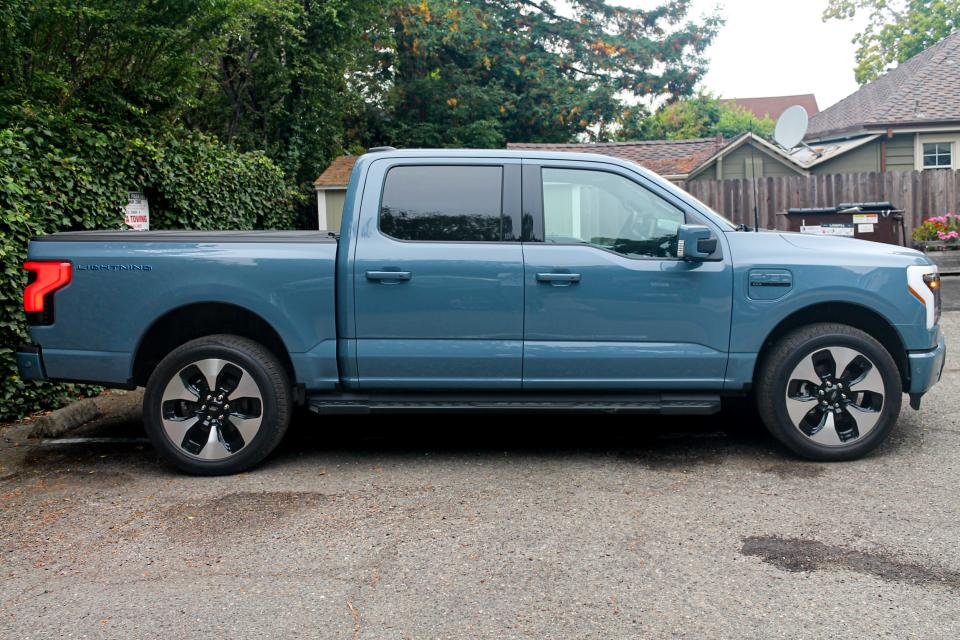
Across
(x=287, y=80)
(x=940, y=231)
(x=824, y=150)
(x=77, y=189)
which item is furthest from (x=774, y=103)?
(x=77, y=189)

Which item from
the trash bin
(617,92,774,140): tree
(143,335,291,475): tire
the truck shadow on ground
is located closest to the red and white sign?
the truck shadow on ground

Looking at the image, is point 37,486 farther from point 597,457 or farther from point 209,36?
point 209,36

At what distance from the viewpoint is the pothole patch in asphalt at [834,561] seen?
3619 mm

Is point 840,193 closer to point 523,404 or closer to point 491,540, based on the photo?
point 523,404

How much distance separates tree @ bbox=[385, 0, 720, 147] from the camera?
29094 mm

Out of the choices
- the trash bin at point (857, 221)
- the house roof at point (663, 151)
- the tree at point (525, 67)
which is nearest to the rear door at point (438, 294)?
the trash bin at point (857, 221)

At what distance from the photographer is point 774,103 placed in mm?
80000

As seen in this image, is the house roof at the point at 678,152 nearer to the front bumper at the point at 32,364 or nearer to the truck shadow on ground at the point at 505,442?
the truck shadow on ground at the point at 505,442

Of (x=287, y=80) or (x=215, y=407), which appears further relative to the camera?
(x=287, y=80)

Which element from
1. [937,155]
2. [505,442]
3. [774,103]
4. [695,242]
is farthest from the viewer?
[774,103]

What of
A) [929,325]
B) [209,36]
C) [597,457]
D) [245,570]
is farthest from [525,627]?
[209,36]

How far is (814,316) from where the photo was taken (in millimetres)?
5445

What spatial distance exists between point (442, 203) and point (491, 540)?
7.32 ft

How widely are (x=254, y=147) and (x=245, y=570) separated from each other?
19868 mm
